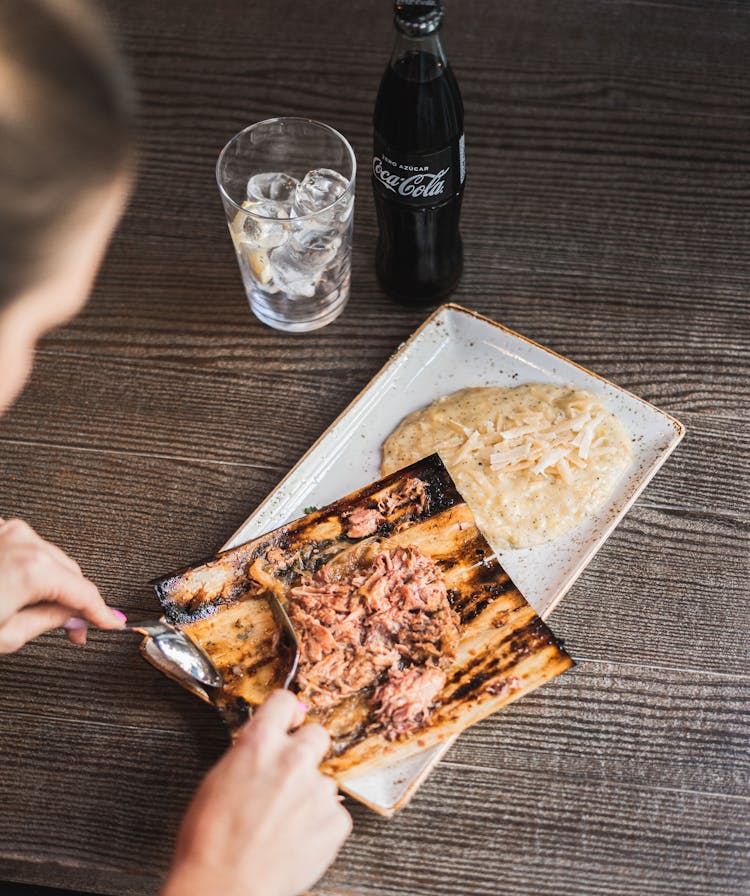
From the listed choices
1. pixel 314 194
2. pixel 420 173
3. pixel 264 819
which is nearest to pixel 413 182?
pixel 420 173

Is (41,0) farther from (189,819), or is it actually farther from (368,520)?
(368,520)

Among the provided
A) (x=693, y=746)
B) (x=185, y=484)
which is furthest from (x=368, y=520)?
(x=693, y=746)

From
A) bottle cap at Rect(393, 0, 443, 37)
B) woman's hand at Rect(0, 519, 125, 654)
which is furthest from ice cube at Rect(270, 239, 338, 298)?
woman's hand at Rect(0, 519, 125, 654)

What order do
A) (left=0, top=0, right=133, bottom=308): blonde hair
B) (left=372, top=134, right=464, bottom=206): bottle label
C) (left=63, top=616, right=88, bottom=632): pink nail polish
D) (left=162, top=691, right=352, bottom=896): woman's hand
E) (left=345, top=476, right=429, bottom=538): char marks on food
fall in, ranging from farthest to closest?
(left=372, top=134, right=464, bottom=206): bottle label
(left=345, top=476, right=429, bottom=538): char marks on food
(left=63, top=616, right=88, bottom=632): pink nail polish
(left=162, top=691, right=352, bottom=896): woman's hand
(left=0, top=0, right=133, bottom=308): blonde hair

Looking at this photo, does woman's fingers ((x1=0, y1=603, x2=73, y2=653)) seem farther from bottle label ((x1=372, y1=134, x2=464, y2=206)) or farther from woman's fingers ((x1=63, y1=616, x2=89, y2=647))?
bottle label ((x1=372, y1=134, x2=464, y2=206))

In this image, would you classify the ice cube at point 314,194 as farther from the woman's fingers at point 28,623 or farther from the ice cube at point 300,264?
the woman's fingers at point 28,623

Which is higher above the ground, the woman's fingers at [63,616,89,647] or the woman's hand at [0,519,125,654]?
the woman's hand at [0,519,125,654]
